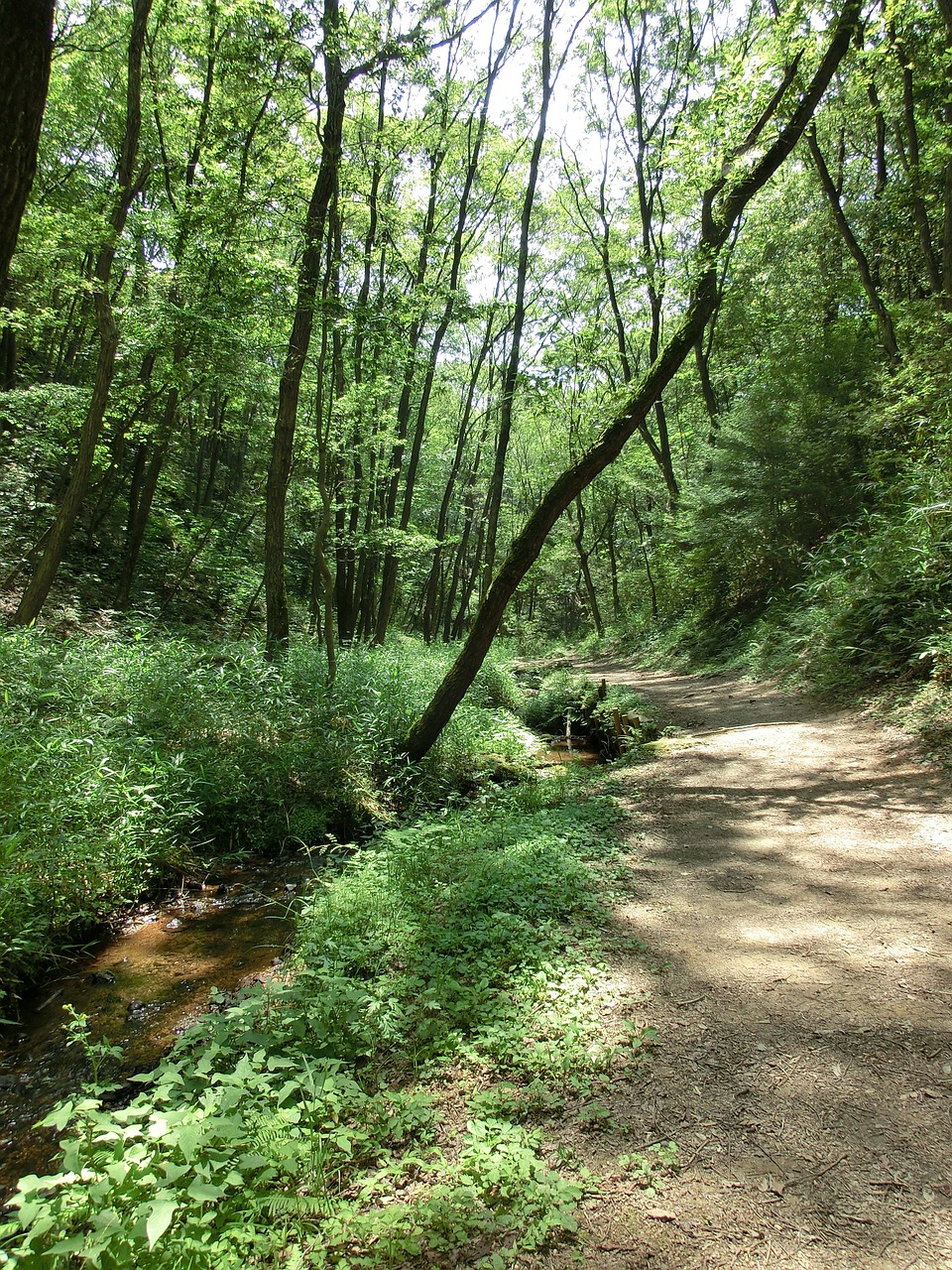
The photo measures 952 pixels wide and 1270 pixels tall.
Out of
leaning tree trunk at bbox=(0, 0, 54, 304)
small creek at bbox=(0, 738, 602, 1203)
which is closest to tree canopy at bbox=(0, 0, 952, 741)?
leaning tree trunk at bbox=(0, 0, 54, 304)

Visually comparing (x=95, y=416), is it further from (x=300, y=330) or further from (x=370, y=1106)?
(x=370, y=1106)

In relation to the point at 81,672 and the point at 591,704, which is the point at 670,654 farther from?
the point at 81,672

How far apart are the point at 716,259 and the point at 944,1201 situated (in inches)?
327

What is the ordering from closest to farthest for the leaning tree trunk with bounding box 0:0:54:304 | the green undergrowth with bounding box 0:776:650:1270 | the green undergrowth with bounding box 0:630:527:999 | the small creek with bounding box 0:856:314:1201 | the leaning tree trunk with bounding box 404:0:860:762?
the green undergrowth with bounding box 0:776:650:1270, the leaning tree trunk with bounding box 0:0:54:304, the small creek with bounding box 0:856:314:1201, the green undergrowth with bounding box 0:630:527:999, the leaning tree trunk with bounding box 404:0:860:762

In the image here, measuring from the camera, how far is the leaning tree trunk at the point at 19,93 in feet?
8.94

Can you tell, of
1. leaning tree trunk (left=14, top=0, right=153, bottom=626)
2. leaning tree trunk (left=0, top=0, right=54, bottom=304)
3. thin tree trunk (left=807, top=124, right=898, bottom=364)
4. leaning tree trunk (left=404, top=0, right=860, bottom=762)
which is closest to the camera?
leaning tree trunk (left=0, top=0, right=54, bottom=304)

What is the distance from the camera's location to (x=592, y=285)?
2052 centimetres

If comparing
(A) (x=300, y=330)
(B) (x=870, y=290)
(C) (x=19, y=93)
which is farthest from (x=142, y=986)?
(B) (x=870, y=290)

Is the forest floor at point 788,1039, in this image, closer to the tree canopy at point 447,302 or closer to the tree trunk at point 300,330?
the tree canopy at point 447,302

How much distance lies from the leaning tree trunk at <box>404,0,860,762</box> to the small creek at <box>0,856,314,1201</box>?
2786mm

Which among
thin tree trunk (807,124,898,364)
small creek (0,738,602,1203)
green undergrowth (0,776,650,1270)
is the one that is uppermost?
thin tree trunk (807,124,898,364)

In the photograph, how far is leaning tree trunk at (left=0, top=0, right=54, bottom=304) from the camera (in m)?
2.72

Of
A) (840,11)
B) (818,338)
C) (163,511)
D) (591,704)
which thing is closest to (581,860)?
(591,704)

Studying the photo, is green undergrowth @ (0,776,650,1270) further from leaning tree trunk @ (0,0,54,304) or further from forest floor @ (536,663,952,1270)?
leaning tree trunk @ (0,0,54,304)
